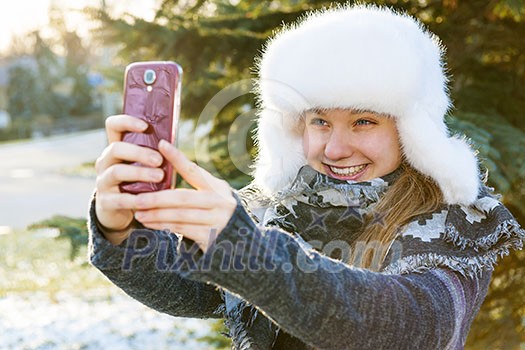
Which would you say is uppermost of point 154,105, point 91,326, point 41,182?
point 154,105

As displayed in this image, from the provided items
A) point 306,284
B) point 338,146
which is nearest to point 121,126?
point 306,284

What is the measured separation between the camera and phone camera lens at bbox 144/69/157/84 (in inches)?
43.4

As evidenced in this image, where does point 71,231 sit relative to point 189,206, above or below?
below

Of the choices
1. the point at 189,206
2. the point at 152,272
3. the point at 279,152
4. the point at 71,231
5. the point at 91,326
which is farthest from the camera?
the point at 91,326

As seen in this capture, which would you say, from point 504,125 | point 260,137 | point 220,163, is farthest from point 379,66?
point 220,163

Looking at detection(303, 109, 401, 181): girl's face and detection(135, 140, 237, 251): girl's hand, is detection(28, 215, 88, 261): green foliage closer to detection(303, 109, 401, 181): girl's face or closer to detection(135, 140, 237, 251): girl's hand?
detection(303, 109, 401, 181): girl's face

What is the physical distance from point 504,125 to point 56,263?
23.3 ft

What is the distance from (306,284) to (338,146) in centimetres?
54

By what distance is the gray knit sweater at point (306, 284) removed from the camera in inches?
42.3

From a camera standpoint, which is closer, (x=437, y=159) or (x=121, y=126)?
(x=121, y=126)

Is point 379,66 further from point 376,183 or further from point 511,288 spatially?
point 511,288

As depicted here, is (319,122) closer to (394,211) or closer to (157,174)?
(394,211)

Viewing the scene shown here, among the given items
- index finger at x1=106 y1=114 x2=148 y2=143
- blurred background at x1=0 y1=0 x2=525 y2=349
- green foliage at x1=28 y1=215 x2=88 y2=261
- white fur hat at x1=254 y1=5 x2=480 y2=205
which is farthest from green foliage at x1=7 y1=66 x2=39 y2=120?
index finger at x1=106 y1=114 x2=148 y2=143

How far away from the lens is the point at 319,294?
3.60 ft
